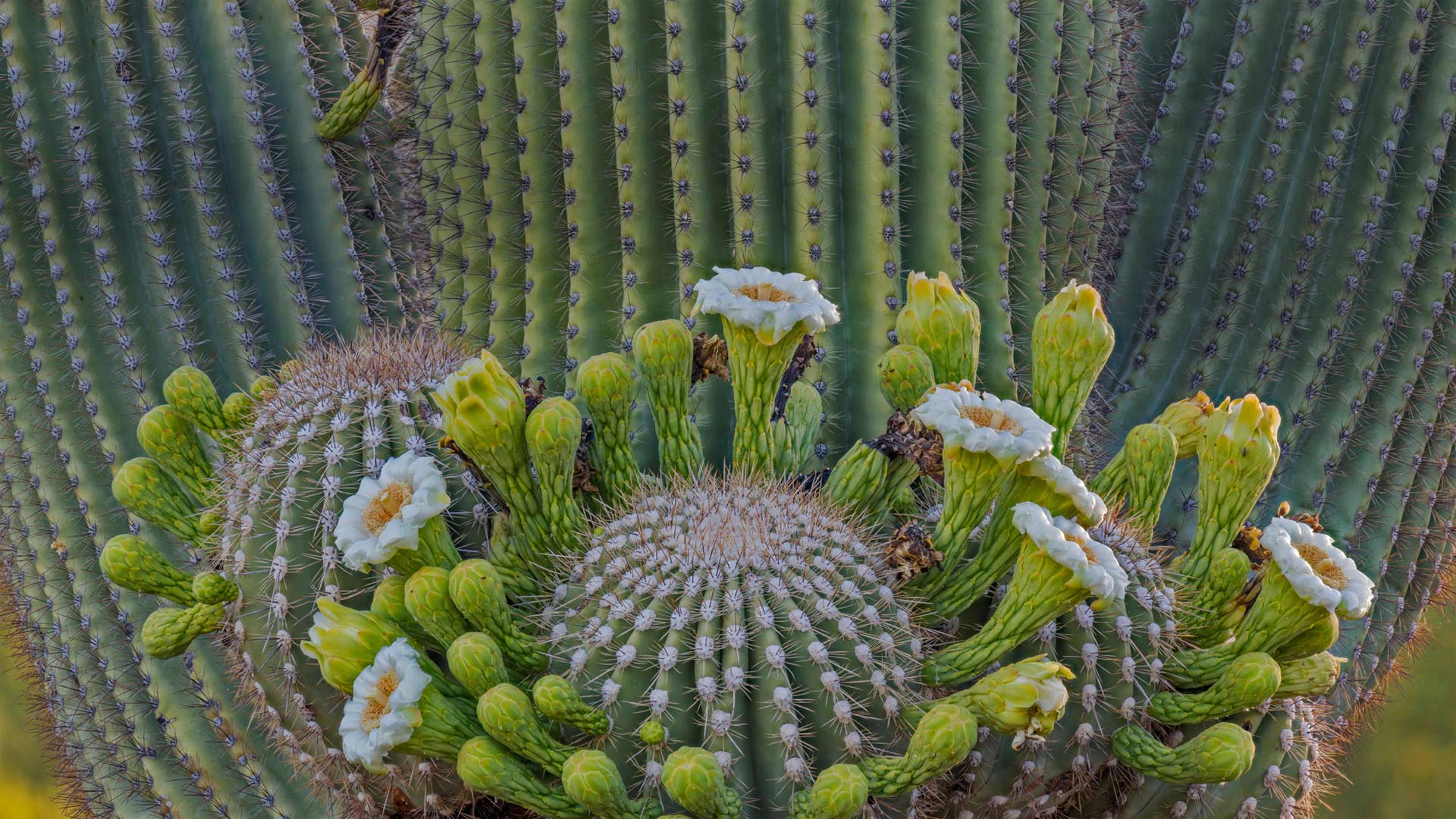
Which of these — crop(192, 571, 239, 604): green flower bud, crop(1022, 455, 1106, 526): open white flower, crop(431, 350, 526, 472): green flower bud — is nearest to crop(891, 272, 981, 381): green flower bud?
crop(1022, 455, 1106, 526): open white flower

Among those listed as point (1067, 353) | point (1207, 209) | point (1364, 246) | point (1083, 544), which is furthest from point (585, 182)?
point (1364, 246)

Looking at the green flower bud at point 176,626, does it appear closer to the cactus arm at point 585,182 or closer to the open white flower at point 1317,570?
the cactus arm at point 585,182

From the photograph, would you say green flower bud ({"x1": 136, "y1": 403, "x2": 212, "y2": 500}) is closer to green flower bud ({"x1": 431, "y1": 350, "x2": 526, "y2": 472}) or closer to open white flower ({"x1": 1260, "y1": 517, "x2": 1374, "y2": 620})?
green flower bud ({"x1": 431, "y1": 350, "x2": 526, "y2": 472})

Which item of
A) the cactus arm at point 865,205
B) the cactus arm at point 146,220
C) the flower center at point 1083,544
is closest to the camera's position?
the flower center at point 1083,544

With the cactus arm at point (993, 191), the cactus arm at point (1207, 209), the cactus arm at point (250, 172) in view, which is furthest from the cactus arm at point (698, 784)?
the cactus arm at point (1207, 209)

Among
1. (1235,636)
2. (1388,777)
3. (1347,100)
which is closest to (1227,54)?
(1347,100)

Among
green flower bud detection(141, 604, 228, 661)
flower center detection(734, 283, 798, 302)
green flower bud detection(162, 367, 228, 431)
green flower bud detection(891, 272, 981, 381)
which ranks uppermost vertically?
flower center detection(734, 283, 798, 302)
